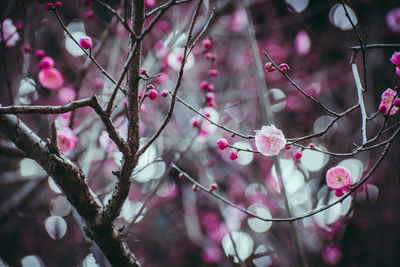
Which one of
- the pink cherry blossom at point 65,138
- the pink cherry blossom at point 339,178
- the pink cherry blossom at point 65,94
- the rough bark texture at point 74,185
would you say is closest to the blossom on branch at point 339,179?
the pink cherry blossom at point 339,178

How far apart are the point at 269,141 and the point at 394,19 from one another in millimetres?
4421

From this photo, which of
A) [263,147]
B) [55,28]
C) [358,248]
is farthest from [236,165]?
[55,28]

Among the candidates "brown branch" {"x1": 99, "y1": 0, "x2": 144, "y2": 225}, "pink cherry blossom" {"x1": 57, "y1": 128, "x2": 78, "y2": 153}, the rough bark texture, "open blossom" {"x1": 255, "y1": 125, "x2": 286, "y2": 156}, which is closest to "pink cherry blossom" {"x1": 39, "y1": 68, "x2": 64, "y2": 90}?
"pink cherry blossom" {"x1": 57, "y1": 128, "x2": 78, "y2": 153}

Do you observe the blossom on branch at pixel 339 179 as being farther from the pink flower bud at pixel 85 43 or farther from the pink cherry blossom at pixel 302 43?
the pink cherry blossom at pixel 302 43

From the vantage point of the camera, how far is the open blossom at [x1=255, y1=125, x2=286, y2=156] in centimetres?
126

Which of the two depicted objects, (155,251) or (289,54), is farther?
(289,54)

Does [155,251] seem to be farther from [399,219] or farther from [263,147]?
[263,147]

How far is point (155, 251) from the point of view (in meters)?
4.76

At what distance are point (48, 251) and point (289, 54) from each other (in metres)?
5.64

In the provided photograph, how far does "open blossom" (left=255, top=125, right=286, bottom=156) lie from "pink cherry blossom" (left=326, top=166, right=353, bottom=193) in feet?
1.14

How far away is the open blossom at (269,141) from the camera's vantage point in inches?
49.7

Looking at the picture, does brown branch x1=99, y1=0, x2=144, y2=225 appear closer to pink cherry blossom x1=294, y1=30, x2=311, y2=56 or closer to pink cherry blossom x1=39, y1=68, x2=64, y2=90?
pink cherry blossom x1=39, y1=68, x2=64, y2=90

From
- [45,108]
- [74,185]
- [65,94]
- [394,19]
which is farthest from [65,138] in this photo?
[394,19]

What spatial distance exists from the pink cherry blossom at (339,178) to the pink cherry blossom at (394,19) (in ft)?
13.8
